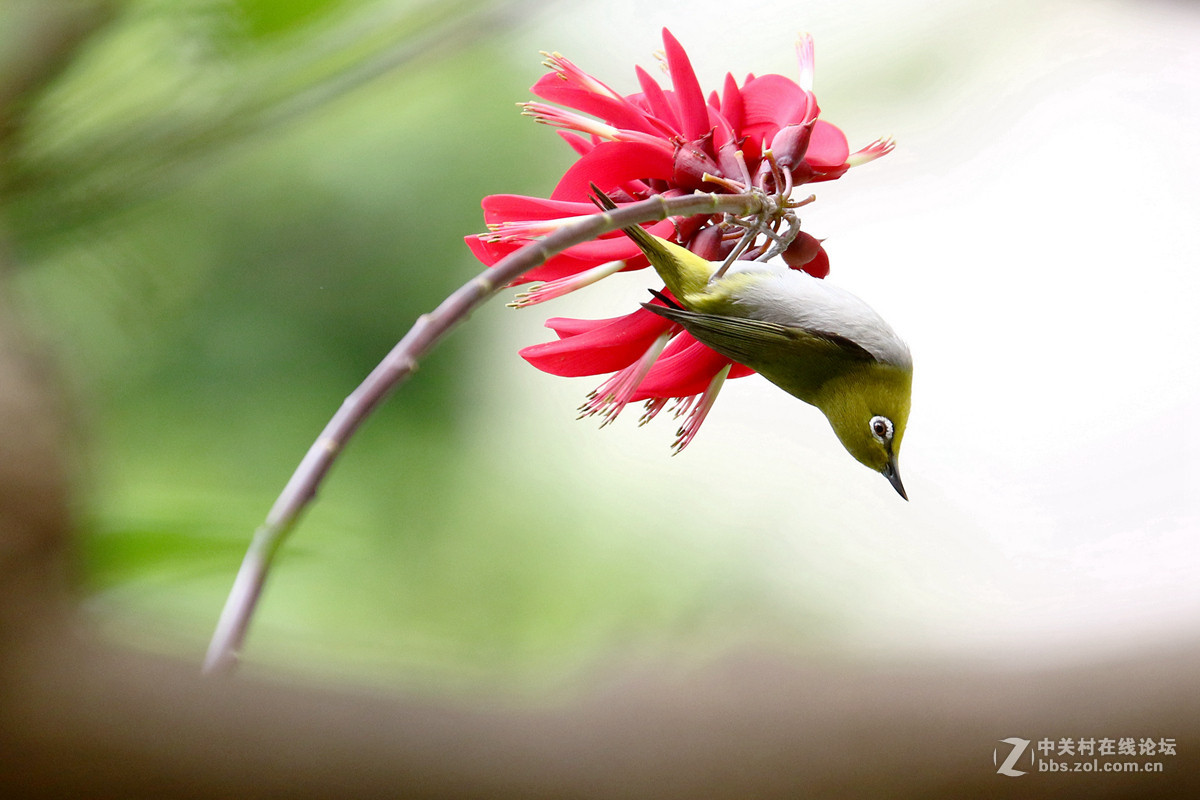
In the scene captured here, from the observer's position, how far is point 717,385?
12.0 inches

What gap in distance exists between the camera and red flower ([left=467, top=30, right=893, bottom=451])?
0.27 m

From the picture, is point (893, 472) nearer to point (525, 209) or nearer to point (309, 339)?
point (525, 209)

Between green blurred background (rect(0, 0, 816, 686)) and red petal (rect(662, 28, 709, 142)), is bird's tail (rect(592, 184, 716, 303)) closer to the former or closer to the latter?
red petal (rect(662, 28, 709, 142))

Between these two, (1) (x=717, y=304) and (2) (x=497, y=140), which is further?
(2) (x=497, y=140)

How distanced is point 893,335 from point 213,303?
626 mm

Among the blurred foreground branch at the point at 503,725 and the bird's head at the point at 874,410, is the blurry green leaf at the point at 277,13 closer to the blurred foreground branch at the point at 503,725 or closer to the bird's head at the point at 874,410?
the blurred foreground branch at the point at 503,725

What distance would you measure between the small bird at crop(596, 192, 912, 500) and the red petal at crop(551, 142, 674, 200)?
3cm

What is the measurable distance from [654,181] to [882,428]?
122 mm

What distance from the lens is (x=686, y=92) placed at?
0.27 meters

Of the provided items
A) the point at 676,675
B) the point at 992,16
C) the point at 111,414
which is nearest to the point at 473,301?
the point at 676,675

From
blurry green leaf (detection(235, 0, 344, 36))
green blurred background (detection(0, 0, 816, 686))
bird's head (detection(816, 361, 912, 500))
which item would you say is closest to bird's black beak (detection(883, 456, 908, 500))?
bird's head (detection(816, 361, 912, 500))

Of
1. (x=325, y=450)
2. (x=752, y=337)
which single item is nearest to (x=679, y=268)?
(x=752, y=337)

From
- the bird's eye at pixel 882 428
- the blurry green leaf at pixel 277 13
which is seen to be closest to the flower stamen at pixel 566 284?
the bird's eye at pixel 882 428

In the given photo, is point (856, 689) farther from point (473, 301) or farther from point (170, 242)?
point (170, 242)
